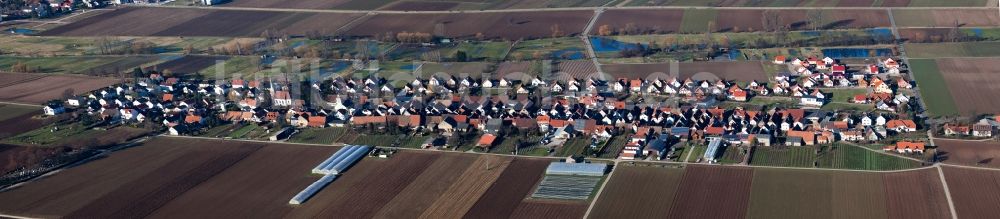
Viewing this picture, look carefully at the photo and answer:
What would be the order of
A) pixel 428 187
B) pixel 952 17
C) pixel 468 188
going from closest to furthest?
pixel 468 188 < pixel 428 187 < pixel 952 17

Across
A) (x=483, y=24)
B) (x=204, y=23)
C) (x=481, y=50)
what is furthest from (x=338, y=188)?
(x=204, y=23)

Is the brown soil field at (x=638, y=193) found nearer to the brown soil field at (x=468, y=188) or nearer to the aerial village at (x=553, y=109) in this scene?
the aerial village at (x=553, y=109)

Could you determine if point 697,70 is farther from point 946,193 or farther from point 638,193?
point 946,193

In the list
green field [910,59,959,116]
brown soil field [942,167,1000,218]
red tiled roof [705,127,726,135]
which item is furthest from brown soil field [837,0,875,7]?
brown soil field [942,167,1000,218]

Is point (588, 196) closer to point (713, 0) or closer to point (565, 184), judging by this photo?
point (565, 184)

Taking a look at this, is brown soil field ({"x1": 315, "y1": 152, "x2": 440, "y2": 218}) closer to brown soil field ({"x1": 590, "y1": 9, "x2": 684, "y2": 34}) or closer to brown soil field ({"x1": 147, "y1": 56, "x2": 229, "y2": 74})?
brown soil field ({"x1": 147, "y1": 56, "x2": 229, "y2": 74})

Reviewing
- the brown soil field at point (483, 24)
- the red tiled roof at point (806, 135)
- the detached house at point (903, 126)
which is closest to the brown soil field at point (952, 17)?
the brown soil field at point (483, 24)

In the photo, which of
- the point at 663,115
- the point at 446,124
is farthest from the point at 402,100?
the point at 663,115
